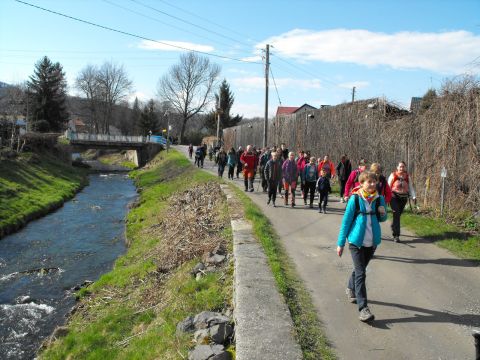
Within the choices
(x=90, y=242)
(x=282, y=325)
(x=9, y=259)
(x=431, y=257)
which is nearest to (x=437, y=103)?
(x=431, y=257)

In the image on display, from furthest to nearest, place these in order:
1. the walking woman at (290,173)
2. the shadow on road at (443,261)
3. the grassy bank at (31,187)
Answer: the grassy bank at (31,187)
the walking woman at (290,173)
the shadow on road at (443,261)

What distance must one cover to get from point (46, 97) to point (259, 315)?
5249 centimetres

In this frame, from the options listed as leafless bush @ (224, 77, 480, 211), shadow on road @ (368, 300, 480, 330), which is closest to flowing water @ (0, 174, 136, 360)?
shadow on road @ (368, 300, 480, 330)

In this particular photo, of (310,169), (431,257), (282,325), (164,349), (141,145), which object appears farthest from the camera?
(141,145)

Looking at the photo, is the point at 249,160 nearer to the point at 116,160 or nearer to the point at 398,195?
the point at 398,195

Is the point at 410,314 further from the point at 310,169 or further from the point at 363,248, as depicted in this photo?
the point at 310,169

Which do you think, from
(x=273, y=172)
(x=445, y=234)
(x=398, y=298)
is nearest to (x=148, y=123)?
(x=273, y=172)

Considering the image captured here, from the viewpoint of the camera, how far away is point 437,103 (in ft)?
40.3

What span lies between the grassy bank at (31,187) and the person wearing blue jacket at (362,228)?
51.6ft

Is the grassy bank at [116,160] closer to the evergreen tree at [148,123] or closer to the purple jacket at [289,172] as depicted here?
the evergreen tree at [148,123]

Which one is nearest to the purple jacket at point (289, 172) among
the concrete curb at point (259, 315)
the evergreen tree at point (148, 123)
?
the concrete curb at point (259, 315)

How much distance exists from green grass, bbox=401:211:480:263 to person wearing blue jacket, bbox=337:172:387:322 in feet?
11.9

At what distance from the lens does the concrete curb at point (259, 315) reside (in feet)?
14.6

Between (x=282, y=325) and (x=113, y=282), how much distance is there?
664 centimetres
